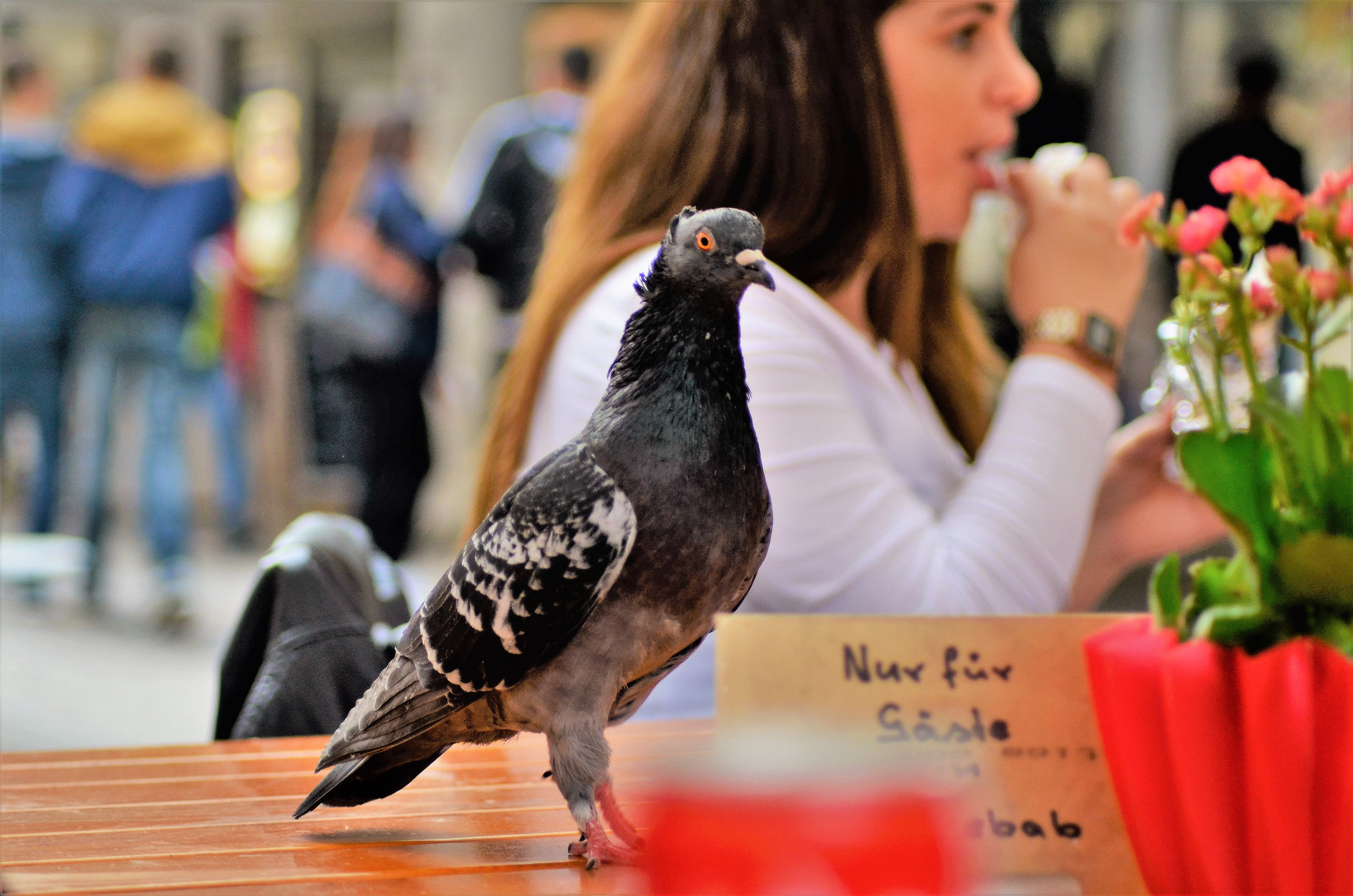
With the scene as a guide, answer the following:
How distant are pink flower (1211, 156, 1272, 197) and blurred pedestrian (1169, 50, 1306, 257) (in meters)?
0.08

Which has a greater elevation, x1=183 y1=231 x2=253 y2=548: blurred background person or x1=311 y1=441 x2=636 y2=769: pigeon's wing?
x1=311 y1=441 x2=636 y2=769: pigeon's wing

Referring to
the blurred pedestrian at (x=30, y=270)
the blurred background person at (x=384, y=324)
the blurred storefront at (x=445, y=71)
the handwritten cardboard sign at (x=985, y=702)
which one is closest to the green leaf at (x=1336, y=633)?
the handwritten cardboard sign at (x=985, y=702)

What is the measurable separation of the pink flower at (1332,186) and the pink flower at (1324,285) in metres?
0.03

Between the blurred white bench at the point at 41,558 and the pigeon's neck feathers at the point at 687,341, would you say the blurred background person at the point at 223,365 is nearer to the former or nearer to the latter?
the blurred white bench at the point at 41,558

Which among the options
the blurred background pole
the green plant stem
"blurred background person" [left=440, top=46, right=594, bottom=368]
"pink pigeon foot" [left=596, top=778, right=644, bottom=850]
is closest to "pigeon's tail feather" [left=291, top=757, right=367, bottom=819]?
"pink pigeon foot" [left=596, top=778, right=644, bottom=850]

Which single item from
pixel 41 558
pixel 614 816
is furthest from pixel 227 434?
pixel 614 816

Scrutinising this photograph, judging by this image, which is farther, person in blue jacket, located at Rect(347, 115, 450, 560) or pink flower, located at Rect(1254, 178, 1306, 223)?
person in blue jacket, located at Rect(347, 115, 450, 560)

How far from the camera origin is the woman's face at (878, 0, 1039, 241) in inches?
40.3

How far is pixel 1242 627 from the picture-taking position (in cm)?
55

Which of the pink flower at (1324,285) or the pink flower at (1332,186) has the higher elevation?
the pink flower at (1332,186)

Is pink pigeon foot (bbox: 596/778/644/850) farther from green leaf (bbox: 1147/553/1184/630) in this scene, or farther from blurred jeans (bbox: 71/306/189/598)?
blurred jeans (bbox: 71/306/189/598)

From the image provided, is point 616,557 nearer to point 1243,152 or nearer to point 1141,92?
point 1243,152

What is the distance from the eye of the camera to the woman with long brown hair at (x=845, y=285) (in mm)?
917

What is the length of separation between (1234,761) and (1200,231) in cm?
23
